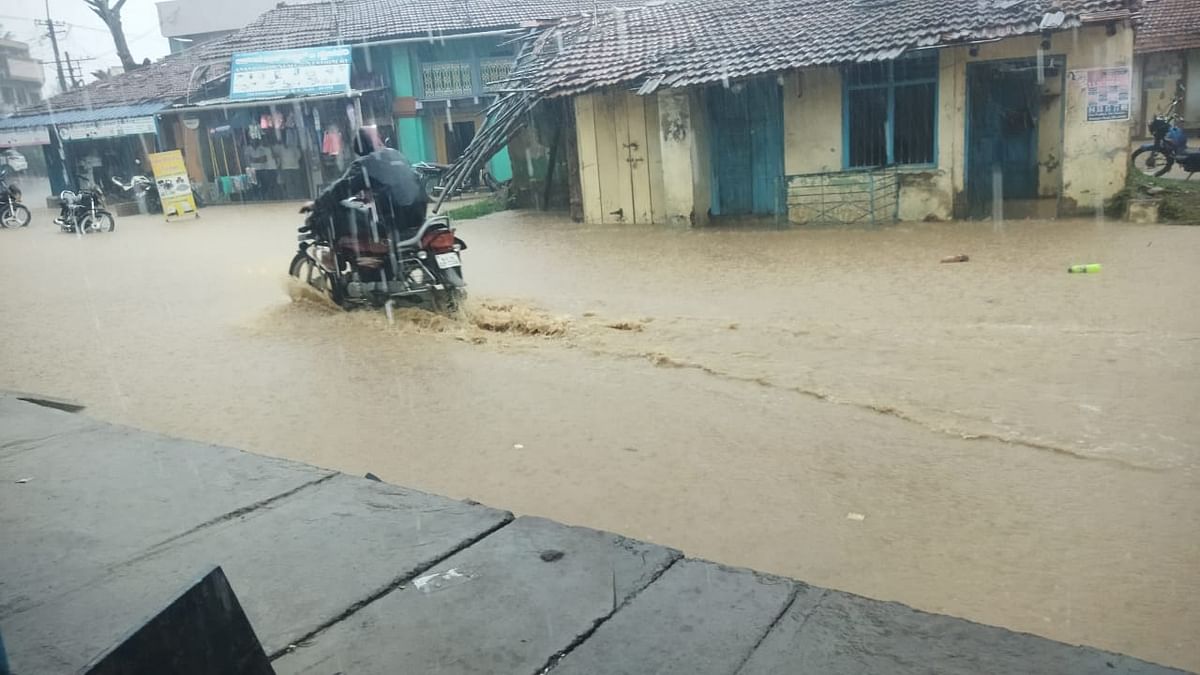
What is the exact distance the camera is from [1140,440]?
4.48m

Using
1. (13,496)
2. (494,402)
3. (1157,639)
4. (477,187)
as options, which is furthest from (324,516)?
(477,187)

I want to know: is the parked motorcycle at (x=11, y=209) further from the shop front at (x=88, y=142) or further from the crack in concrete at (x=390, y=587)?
the crack in concrete at (x=390, y=587)

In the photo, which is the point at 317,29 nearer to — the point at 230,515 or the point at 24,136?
the point at 24,136

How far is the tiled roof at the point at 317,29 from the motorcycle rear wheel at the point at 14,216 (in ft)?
18.8

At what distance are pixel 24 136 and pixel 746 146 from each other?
23688 millimetres

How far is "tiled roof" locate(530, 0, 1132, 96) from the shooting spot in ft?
39.4

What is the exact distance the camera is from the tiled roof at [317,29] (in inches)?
1005

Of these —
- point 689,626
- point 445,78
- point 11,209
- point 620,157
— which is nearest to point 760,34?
point 620,157

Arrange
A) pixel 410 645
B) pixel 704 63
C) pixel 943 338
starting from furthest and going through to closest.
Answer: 1. pixel 704 63
2. pixel 943 338
3. pixel 410 645

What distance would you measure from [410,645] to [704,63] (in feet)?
43.9

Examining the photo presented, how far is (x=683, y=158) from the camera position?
1424 cm

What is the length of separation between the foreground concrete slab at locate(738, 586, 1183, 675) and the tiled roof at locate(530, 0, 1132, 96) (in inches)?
464

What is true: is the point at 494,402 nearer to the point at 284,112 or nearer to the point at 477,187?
the point at 477,187

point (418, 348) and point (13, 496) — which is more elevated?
point (13, 496)
